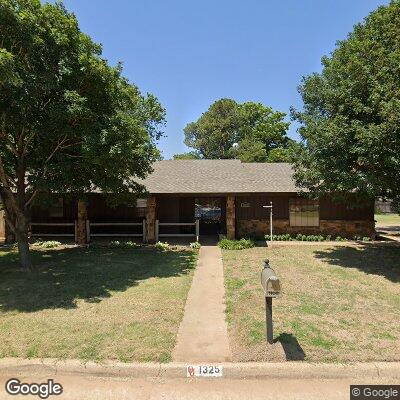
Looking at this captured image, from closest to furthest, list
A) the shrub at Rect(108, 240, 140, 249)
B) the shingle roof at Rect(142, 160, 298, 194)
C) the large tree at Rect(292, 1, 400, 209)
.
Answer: the large tree at Rect(292, 1, 400, 209)
the shrub at Rect(108, 240, 140, 249)
the shingle roof at Rect(142, 160, 298, 194)

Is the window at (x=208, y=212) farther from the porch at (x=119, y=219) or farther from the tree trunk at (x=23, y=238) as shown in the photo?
the tree trunk at (x=23, y=238)

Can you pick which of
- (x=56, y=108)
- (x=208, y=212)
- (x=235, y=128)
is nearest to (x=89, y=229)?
(x=56, y=108)

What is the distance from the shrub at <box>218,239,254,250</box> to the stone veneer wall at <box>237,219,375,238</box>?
2.20 meters

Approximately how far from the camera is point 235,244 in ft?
56.9

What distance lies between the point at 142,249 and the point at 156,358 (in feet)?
37.5

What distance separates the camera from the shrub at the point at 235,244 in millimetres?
17094

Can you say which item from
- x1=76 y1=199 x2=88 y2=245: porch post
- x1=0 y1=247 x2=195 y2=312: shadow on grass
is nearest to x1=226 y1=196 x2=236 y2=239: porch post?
x1=0 y1=247 x2=195 y2=312: shadow on grass

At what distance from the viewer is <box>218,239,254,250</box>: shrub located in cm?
1709

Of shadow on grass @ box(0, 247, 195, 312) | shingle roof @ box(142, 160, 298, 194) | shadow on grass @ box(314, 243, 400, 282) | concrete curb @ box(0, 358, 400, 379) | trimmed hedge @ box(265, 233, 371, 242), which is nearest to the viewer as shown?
concrete curb @ box(0, 358, 400, 379)

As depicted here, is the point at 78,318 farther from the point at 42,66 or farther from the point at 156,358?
the point at 42,66

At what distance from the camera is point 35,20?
9.93 meters

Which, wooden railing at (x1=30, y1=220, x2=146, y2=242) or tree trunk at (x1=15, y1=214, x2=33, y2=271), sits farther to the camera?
wooden railing at (x1=30, y1=220, x2=146, y2=242)

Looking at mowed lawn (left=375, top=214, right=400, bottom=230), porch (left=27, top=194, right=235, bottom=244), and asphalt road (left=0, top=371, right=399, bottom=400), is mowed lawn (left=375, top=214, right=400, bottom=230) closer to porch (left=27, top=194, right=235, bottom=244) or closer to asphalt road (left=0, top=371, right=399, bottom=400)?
porch (left=27, top=194, right=235, bottom=244)

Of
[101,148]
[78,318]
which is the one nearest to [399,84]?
[101,148]
